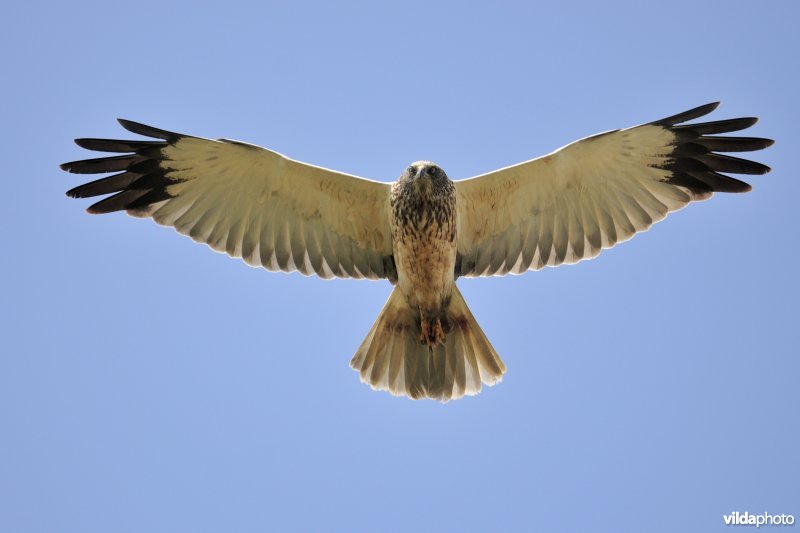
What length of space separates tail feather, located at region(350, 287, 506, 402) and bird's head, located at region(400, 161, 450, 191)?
1.18 m

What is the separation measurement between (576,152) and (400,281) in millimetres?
1978

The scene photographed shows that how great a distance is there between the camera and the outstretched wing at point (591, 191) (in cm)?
956

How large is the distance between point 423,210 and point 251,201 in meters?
1.66

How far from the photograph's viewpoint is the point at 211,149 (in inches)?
378

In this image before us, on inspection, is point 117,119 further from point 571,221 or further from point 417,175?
point 571,221

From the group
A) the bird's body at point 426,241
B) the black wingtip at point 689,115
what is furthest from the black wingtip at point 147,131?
the black wingtip at point 689,115

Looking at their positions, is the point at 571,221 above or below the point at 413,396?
above

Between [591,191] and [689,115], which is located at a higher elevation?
[689,115]

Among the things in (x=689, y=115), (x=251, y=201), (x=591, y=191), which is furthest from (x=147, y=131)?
(x=689, y=115)

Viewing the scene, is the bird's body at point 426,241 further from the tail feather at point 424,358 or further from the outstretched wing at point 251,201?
the outstretched wing at point 251,201

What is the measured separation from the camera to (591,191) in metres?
9.93

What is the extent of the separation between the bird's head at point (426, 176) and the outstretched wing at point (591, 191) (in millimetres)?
358

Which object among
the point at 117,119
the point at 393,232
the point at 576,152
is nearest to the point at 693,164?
the point at 576,152

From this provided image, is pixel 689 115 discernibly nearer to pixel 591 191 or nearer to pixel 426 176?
pixel 591 191
